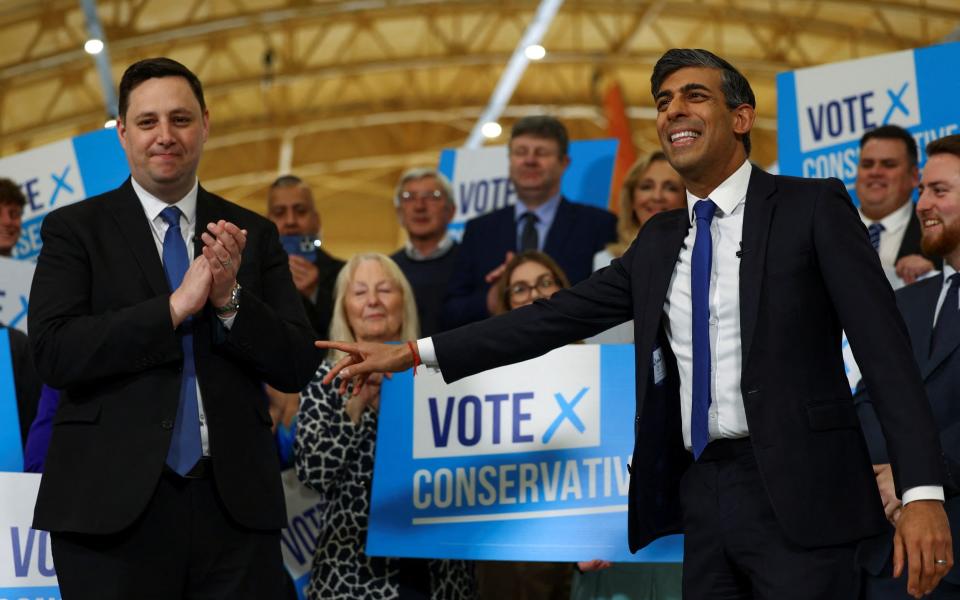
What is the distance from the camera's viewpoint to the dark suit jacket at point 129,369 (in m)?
2.72

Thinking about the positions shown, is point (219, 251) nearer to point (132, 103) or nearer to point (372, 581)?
point (132, 103)

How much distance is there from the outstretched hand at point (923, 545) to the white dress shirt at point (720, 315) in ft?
1.18

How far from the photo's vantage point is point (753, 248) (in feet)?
8.82

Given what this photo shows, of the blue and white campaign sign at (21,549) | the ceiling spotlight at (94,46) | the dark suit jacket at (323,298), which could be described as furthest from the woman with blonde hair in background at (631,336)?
the ceiling spotlight at (94,46)

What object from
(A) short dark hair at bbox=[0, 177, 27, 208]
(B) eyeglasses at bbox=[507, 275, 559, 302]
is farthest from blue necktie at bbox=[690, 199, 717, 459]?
(A) short dark hair at bbox=[0, 177, 27, 208]

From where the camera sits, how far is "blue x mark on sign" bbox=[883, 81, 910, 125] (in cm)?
552

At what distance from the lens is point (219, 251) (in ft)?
9.00

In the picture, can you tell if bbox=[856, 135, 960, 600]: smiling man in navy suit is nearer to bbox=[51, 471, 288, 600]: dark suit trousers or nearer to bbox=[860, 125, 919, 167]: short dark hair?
bbox=[860, 125, 919, 167]: short dark hair

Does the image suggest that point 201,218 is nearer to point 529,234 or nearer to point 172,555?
point 172,555

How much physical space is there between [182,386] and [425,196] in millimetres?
3385

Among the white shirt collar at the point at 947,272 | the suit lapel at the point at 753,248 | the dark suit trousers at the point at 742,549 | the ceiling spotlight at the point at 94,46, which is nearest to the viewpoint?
the dark suit trousers at the point at 742,549

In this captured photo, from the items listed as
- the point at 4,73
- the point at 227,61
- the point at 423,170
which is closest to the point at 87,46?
the point at 4,73

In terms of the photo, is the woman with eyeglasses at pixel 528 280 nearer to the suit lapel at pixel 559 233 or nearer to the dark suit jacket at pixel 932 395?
the suit lapel at pixel 559 233

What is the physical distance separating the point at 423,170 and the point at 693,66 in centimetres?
344
